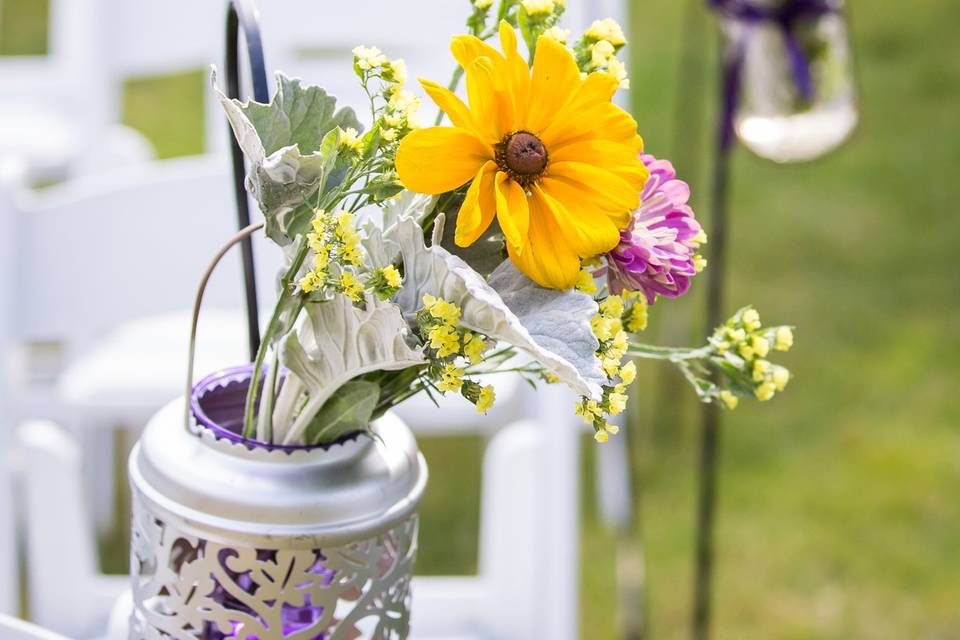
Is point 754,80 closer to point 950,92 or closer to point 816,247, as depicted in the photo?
point 816,247

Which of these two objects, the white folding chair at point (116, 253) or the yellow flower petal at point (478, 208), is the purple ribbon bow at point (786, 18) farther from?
the yellow flower petal at point (478, 208)

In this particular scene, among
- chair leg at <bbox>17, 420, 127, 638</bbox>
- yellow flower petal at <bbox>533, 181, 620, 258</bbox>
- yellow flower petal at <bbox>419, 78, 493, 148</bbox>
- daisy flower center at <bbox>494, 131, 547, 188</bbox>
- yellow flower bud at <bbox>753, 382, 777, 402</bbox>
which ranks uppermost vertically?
yellow flower petal at <bbox>419, 78, 493, 148</bbox>

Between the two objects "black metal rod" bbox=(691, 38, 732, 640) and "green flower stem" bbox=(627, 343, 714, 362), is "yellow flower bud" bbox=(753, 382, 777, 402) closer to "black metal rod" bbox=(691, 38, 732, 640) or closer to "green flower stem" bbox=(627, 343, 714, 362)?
"green flower stem" bbox=(627, 343, 714, 362)

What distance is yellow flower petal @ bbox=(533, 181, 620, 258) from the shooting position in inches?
16.5

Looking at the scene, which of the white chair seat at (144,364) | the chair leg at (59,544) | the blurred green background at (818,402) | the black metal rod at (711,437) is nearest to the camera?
the chair leg at (59,544)

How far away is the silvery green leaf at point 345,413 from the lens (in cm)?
48

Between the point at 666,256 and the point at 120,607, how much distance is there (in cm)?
43

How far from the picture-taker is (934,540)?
1942 mm

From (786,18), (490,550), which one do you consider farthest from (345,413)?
(786,18)

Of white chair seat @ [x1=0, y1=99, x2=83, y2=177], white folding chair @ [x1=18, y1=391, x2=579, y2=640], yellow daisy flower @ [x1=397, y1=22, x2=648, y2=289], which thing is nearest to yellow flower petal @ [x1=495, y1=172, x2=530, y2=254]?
yellow daisy flower @ [x1=397, y1=22, x2=648, y2=289]

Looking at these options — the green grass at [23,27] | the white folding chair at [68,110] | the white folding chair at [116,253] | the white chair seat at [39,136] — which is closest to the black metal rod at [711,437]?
the white folding chair at [116,253]

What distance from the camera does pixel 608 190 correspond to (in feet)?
1.39

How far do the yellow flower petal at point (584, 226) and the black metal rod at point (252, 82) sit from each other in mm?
149

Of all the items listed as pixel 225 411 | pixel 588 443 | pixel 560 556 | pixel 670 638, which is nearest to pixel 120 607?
pixel 225 411
